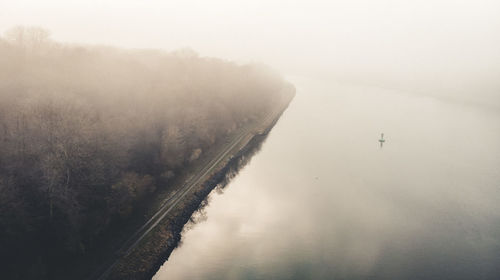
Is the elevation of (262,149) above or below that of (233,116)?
below

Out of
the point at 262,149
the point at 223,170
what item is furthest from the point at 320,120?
the point at 223,170

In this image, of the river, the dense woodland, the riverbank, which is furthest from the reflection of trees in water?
the dense woodland

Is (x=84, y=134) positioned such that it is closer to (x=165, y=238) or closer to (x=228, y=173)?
(x=165, y=238)

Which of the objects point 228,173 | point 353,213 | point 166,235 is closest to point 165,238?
point 166,235

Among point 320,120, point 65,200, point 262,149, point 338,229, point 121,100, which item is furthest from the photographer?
point 320,120

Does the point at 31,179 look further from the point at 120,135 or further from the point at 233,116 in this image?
the point at 233,116

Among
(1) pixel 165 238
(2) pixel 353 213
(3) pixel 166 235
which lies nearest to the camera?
(1) pixel 165 238

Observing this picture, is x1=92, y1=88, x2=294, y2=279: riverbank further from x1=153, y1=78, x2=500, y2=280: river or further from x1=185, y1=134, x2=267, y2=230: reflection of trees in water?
x1=153, y1=78, x2=500, y2=280: river

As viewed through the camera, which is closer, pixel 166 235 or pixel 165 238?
pixel 165 238
